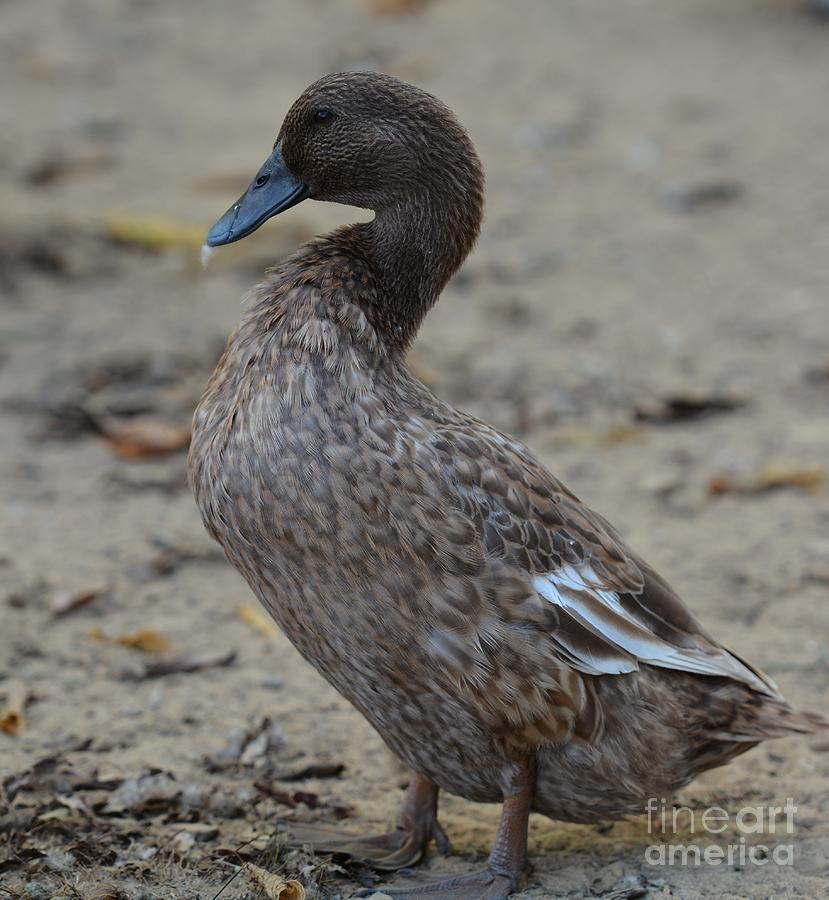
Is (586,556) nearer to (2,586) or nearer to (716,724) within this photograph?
(716,724)

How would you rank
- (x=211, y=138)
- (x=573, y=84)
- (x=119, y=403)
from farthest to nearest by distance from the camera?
(x=573, y=84) → (x=211, y=138) → (x=119, y=403)

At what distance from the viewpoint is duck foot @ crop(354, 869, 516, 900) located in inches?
133

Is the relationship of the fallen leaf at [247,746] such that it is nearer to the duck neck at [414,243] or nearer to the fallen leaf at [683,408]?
the duck neck at [414,243]

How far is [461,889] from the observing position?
11.3 ft

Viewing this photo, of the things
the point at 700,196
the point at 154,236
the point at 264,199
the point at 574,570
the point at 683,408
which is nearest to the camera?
the point at 574,570

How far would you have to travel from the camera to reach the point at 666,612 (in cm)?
353

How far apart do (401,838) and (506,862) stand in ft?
1.21

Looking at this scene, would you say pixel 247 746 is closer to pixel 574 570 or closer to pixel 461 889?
pixel 461 889

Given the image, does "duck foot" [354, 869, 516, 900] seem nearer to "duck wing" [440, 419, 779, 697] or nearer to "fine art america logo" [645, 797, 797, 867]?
"fine art america logo" [645, 797, 797, 867]

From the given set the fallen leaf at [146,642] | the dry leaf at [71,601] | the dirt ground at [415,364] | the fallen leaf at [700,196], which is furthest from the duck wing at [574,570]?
the fallen leaf at [700,196]

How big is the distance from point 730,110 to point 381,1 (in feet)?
10.7

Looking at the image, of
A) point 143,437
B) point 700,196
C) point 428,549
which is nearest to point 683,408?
point 143,437

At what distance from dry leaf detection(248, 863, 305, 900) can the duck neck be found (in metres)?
1.29

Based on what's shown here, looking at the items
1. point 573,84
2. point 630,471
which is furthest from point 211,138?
Answer: point 630,471
